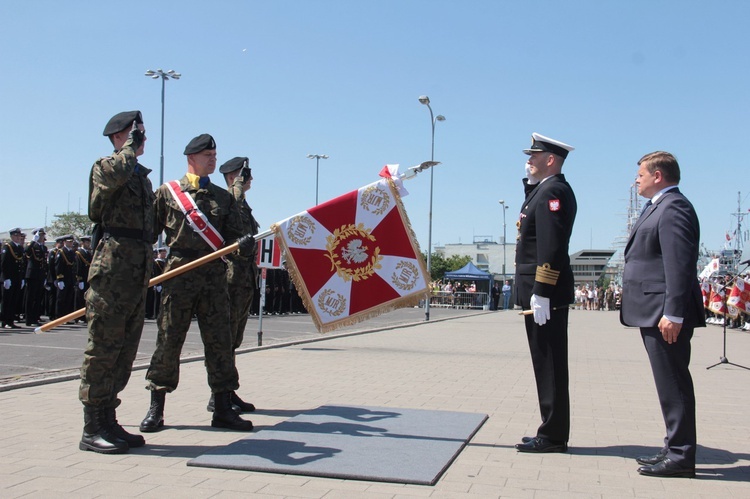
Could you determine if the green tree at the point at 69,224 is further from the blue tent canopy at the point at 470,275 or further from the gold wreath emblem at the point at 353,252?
the gold wreath emblem at the point at 353,252

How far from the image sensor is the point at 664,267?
4953 mm

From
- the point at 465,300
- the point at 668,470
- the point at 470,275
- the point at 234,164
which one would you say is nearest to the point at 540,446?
the point at 668,470

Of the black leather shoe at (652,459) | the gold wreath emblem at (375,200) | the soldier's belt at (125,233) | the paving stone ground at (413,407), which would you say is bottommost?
the paving stone ground at (413,407)

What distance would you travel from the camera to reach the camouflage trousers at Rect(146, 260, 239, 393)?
5.93 meters

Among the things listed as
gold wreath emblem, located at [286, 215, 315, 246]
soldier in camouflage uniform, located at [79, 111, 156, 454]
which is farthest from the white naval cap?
soldier in camouflage uniform, located at [79, 111, 156, 454]

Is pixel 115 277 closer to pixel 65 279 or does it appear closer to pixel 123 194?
pixel 123 194

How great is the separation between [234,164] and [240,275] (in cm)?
119

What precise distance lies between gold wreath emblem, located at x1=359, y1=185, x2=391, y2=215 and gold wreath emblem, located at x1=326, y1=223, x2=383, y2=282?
174 mm

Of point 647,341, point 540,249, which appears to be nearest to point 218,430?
point 540,249

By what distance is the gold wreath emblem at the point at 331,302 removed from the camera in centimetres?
638

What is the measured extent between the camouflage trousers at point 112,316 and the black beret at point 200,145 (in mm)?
1105

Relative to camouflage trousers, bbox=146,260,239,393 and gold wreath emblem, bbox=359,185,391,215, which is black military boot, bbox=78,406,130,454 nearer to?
camouflage trousers, bbox=146,260,239,393

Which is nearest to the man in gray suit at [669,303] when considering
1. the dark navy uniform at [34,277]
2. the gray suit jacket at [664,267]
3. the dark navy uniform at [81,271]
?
the gray suit jacket at [664,267]

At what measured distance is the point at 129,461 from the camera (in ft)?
16.0
